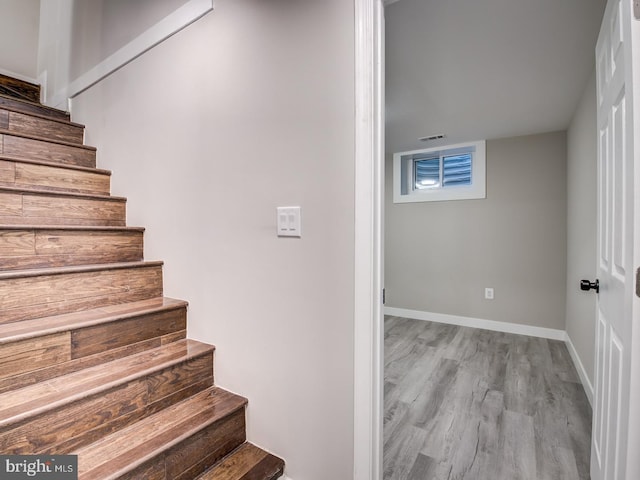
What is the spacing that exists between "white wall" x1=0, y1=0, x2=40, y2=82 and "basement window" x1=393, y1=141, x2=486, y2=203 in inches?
161

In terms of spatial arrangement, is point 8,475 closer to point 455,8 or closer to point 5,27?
point 455,8

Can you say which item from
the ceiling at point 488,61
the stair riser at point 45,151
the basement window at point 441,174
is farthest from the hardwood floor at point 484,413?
the stair riser at point 45,151

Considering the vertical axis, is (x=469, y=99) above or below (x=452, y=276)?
above

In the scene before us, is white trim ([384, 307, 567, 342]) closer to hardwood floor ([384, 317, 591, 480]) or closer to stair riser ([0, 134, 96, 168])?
hardwood floor ([384, 317, 591, 480])

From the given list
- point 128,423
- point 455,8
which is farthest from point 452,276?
point 128,423

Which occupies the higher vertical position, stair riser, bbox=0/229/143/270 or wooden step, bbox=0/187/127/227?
wooden step, bbox=0/187/127/227

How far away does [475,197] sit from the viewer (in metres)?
3.77

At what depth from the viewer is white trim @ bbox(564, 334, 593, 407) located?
218cm

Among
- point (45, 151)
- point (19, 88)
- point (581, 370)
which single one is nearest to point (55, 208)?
point (45, 151)

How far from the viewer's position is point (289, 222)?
1276 mm

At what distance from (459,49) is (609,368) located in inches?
71.9

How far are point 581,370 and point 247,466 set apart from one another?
8.67 ft

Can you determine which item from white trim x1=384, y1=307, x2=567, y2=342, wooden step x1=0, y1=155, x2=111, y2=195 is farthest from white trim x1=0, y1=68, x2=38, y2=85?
white trim x1=384, y1=307, x2=567, y2=342

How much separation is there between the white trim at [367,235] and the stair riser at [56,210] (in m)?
1.63
